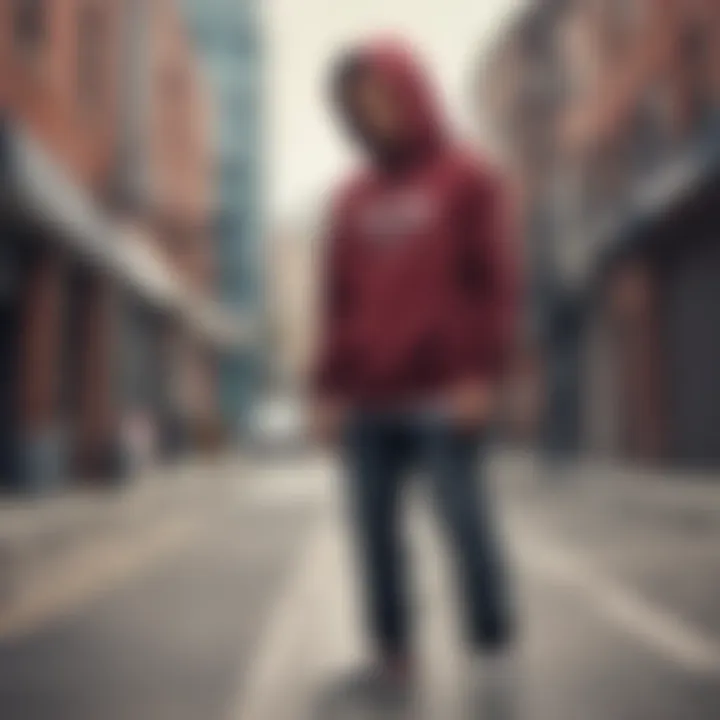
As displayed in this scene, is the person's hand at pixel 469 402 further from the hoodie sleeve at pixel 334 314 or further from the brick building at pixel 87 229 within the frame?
the brick building at pixel 87 229

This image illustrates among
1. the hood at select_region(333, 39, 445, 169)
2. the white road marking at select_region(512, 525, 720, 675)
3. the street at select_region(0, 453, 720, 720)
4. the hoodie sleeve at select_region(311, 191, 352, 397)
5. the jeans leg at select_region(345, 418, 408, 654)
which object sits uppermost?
the hood at select_region(333, 39, 445, 169)

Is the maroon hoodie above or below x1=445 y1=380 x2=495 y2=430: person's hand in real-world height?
above

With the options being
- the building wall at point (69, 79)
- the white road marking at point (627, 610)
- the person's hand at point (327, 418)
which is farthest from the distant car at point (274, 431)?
the person's hand at point (327, 418)

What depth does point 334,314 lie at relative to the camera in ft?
9.66

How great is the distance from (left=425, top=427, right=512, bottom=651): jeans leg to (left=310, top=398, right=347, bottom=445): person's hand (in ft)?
0.69

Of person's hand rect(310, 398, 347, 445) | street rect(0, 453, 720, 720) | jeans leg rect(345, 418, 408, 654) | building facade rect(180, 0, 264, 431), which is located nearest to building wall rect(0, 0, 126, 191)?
person's hand rect(310, 398, 347, 445)

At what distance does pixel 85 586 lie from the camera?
5.44 metres

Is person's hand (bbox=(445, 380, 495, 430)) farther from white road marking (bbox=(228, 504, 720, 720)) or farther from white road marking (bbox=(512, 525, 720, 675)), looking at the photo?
white road marking (bbox=(512, 525, 720, 675))

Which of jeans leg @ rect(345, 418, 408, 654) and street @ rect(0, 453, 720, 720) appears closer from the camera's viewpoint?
street @ rect(0, 453, 720, 720)

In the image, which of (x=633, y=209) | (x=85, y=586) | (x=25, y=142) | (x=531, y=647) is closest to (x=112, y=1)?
(x=25, y=142)

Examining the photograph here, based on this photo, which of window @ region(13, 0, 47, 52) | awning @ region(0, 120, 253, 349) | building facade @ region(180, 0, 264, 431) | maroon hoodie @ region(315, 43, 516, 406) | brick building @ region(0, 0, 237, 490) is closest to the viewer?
maroon hoodie @ region(315, 43, 516, 406)

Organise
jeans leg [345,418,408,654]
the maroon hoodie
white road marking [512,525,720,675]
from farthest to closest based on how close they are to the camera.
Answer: white road marking [512,525,720,675], jeans leg [345,418,408,654], the maroon hoodie

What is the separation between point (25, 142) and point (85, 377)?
17.5 feet

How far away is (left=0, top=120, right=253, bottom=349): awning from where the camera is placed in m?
9.36
